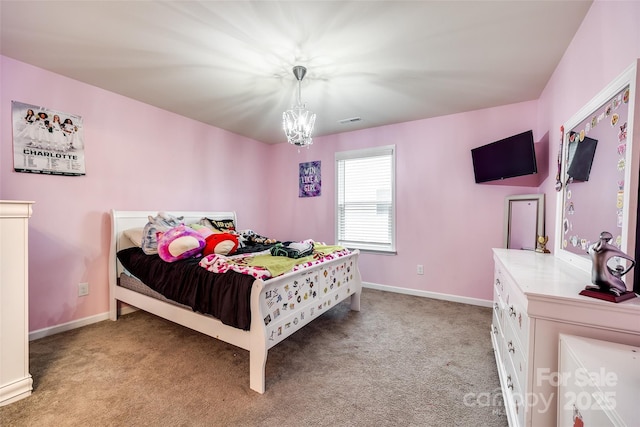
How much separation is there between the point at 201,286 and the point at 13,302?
41.2 inches

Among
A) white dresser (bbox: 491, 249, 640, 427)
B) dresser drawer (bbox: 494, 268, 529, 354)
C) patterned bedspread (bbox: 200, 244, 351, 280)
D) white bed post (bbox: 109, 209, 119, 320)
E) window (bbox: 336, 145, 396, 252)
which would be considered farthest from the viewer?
window (bbox: 336, 145, 396, 252)

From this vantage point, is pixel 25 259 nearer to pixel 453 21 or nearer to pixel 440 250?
pixel 453 21

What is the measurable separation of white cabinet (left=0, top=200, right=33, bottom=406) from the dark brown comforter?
768mm

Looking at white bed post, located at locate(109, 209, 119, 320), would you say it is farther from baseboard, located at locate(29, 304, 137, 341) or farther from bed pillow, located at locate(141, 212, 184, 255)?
bed pillow, located at locate(141, 212, 184, 255)

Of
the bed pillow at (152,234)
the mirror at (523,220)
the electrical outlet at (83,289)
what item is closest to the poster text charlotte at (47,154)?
the bed pillow at (152,234)

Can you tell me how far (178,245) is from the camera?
224cm

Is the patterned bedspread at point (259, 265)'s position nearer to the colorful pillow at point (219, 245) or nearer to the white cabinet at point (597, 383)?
the colorful pillow at point (219, 245)

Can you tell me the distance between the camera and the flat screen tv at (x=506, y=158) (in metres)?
2.48

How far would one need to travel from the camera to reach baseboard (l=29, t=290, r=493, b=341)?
2.36 m

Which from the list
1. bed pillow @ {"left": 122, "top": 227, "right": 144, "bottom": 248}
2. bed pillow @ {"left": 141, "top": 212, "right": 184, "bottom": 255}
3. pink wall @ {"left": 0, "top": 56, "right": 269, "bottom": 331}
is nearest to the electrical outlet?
pink wall @ {"left": 0, "top": 56, "right": 269, "bottom": 331}

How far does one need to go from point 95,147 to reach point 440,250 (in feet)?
13.6

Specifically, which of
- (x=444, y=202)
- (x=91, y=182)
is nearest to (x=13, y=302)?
(x=91, y=182)

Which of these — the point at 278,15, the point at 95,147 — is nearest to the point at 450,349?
the point at 278,15

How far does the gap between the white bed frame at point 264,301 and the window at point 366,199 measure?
3.56ft
